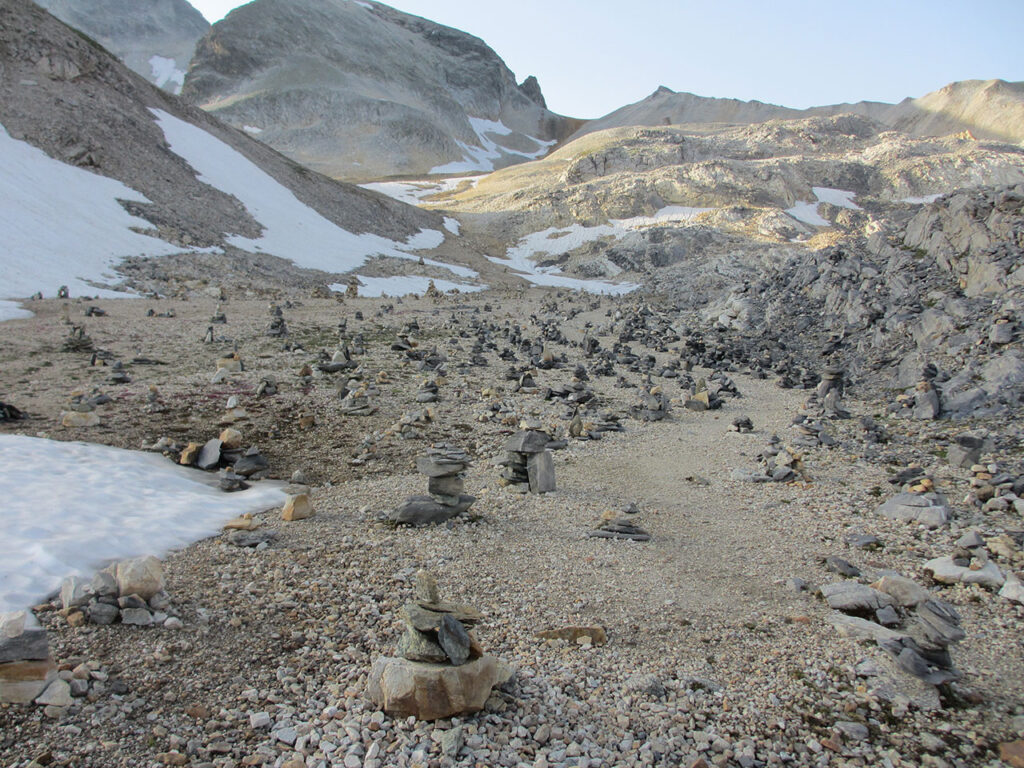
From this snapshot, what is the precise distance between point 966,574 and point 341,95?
479ft

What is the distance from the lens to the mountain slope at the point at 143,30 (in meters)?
166

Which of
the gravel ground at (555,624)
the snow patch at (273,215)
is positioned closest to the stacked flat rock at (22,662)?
the gravel ground at (555,624)

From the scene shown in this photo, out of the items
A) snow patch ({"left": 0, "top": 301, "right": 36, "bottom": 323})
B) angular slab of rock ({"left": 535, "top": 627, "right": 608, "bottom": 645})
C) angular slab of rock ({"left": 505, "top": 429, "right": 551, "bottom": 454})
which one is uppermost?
snow patch ({"left": 0, "top": 301, "right": 36, "bottom": 323})

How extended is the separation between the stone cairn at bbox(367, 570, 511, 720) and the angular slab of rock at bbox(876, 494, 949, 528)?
20.5 feet

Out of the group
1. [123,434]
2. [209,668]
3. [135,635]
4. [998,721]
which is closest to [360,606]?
[209,668]

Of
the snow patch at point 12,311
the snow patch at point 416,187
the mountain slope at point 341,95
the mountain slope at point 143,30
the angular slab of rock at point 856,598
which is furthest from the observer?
the mountain slope at point 143,30

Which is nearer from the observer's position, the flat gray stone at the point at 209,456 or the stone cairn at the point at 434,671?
the stone cairn at the point at 434,671

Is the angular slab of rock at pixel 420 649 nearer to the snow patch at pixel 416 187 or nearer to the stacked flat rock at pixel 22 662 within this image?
the stacked flat rock at pixel 22 662

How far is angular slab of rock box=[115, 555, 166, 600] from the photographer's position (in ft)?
17.4

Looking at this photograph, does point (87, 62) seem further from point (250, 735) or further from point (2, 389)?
point (250, 735)

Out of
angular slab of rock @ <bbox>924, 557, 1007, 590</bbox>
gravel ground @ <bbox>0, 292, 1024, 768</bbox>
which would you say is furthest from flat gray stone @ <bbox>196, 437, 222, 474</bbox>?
angular slab of rock @ <bbox>924, 557, 1007, 590</bbox>

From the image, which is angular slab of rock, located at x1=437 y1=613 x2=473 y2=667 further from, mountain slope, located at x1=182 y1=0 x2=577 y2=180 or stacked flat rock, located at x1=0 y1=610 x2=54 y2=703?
mountain slope, located at x1=182 y1=0 x2=577 y2=180

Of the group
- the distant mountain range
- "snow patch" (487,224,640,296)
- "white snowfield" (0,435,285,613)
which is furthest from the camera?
the distant mountain range

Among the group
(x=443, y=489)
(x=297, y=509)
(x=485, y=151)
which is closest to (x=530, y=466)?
(x=443, y=489)
